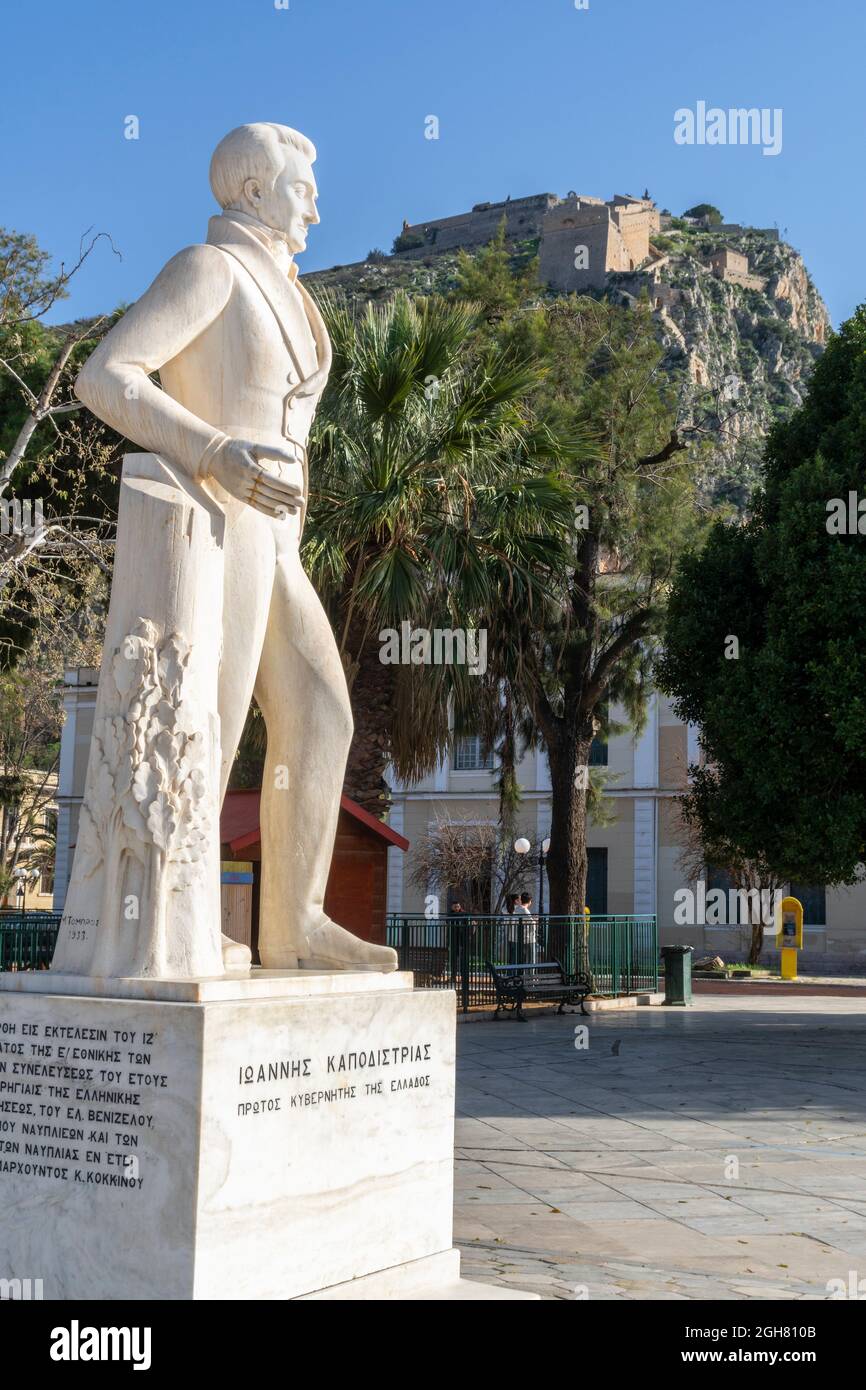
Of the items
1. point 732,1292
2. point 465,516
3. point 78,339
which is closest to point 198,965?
point 732,1292

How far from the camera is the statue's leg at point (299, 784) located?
15.0 feet

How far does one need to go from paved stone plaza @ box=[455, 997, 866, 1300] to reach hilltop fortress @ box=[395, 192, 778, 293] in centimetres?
7946

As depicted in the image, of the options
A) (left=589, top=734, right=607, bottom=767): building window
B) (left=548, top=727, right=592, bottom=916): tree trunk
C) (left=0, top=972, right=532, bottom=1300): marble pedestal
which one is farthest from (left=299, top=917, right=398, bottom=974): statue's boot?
(left=589, top=734, right=607, bottom=767): building window

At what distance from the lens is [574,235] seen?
108312mm

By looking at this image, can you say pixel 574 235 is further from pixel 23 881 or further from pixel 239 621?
pixel 239 621

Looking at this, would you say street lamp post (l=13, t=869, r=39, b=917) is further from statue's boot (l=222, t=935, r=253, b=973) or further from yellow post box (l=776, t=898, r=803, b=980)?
statue's boot (l=222, t=935, r=253, b=973)

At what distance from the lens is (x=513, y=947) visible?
19.4 m

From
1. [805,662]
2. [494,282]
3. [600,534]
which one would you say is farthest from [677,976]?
[494,282]

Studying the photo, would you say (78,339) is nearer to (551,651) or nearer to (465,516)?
(465,516)

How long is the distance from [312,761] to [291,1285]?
1.62m

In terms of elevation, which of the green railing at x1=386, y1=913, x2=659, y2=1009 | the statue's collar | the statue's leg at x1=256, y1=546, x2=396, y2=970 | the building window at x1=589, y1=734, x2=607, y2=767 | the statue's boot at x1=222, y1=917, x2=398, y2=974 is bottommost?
the green railing at x1=386, y1=913, x2=659, y2=1009

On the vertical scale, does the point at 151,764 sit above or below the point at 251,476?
below

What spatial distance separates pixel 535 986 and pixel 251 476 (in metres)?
14.4

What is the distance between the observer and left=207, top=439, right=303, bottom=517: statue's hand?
4.23 metres
